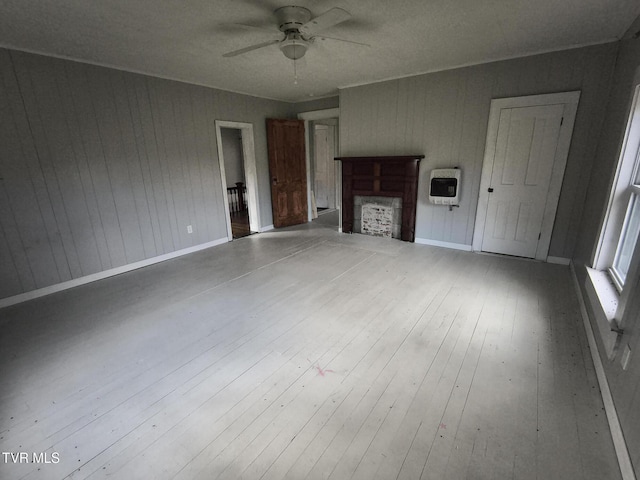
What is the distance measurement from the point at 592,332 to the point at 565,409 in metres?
0.88

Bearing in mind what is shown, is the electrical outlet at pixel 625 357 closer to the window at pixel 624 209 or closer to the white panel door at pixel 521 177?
the window at pixel 624 209

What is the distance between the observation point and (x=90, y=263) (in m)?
3.51

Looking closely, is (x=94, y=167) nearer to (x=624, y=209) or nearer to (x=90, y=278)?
(x=90, y=278)

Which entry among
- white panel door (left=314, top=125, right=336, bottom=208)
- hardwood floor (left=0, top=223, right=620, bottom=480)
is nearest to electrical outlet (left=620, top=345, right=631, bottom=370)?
hardwood floor (left=0, top=223, right=620, bottom=480)

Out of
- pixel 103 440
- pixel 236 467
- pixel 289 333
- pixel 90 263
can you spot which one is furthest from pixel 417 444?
pixel 90 263

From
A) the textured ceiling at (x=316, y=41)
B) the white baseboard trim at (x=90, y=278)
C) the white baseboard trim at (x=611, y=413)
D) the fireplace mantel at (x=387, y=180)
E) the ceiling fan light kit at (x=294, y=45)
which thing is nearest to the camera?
the white baseboard trim at (x=611, y=413)

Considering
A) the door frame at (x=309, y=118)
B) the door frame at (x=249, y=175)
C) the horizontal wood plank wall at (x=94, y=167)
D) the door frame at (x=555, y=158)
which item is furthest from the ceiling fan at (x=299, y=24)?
the door frame at (x=309, y=118)

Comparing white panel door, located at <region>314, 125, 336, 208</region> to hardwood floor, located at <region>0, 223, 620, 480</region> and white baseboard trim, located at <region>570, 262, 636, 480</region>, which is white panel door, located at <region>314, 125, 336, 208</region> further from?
white baseboard trim, located at <region>570, 262, 636, 480</region>

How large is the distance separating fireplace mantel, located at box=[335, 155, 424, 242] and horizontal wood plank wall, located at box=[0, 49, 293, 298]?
231cm

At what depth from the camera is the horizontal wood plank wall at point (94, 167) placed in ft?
9.61

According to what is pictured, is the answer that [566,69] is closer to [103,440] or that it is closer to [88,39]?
[88,39]

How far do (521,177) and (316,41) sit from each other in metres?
2.96

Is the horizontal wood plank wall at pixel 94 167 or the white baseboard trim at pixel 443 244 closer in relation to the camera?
the horizontal wood plank wall at pixel 94 167

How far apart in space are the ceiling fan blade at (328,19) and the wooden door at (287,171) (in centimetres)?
336
